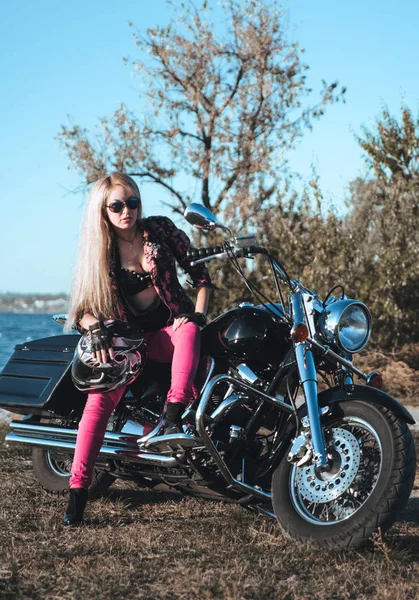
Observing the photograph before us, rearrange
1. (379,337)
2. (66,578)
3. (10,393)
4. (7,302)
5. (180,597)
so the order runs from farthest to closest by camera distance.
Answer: (7,302) < (379,337) < (10,393) < (66,578) < (180,597)

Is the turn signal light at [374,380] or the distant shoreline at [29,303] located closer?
the turn signal light at [374,380]

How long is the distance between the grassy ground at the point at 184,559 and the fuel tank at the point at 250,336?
2.79 feet

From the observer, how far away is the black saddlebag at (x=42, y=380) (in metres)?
4.19

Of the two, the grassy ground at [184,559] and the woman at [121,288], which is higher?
the woman at [121,288]

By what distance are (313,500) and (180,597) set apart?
83 cm

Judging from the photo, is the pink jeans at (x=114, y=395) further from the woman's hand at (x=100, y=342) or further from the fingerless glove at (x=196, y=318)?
the woman's hand at (x=100, y=342)

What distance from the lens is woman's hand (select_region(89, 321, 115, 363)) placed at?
3748 millimetres

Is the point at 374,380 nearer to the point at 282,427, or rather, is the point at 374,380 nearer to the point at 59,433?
the point at 282,427

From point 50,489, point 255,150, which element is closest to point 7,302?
point 255,150

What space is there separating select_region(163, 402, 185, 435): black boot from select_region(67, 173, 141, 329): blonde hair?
67 centimetres

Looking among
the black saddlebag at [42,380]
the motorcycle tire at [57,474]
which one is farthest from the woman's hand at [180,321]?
the motorcycle tire at [57,474]

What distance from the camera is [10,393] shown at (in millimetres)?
4340

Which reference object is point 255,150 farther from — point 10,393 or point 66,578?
point 66,578

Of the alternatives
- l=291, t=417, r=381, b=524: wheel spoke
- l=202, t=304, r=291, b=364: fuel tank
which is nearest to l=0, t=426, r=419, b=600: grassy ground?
l=291, t=417, r=381, b=524: wheel spoke
